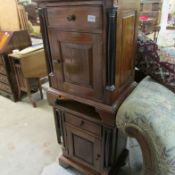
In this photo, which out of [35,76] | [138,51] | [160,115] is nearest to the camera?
[160,115]

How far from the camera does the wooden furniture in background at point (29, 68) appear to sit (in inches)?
90.7

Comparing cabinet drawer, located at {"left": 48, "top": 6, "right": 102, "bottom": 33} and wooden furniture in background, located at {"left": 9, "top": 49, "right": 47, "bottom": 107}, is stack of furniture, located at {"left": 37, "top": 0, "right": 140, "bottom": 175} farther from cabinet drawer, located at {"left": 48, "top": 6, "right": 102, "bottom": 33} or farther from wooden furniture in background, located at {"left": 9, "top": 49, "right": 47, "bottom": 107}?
wooden furniture in background, located at {"left": 9, "top": 49, "right": 47, "bottom": 107}

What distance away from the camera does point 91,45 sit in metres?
0.95

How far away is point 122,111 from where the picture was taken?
964 mm

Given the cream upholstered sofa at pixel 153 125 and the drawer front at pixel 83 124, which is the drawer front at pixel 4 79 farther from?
the cream upholstered sofa at pixel 153 125

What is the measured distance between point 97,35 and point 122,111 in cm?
43

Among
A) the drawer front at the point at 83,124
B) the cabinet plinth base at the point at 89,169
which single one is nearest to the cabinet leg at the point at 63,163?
the cabinet plinth base at the point at 89,169

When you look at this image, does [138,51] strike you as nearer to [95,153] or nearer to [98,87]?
[98,87]

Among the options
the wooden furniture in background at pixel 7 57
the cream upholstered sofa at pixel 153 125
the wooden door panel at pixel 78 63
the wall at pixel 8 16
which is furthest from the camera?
the wall at pixel 8 16

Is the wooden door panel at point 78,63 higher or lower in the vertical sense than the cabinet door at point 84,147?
higher

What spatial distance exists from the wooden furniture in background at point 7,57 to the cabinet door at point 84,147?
161 centimetres

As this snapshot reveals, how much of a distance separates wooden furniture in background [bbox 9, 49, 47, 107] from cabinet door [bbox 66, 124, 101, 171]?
4.20ft

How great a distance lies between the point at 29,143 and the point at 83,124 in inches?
37.8

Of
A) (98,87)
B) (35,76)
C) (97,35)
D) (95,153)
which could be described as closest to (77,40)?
(97,35)
